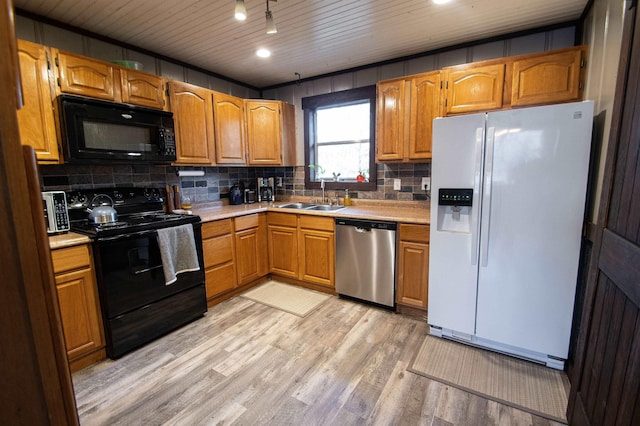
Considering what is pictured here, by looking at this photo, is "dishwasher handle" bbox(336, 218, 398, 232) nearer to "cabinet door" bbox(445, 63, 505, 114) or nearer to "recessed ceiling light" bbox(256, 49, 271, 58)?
"cabinet door" bbox(445, 63, 505, 114)

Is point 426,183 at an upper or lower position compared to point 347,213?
upper

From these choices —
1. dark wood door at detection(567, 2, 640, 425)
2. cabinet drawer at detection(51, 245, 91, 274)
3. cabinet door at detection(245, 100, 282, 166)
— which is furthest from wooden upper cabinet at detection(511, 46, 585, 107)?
cabinet drawer at detection(51, 245, 91, 274)

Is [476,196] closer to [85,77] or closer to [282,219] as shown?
[282,219]

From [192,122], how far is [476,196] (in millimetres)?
2622

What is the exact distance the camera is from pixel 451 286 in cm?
223

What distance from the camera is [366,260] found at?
2783mm

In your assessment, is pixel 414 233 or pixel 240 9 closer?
pixel 240 9

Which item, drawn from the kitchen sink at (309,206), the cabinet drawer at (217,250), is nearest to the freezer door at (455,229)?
the kitchen sink at (309,206)

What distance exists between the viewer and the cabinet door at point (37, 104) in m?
1.90

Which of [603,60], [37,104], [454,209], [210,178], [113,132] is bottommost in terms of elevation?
[454,209]

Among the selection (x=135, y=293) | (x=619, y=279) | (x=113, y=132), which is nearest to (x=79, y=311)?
(x=135, y=293)

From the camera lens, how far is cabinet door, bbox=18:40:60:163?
1903 mm

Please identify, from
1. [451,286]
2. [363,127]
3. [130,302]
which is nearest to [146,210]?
[130,302]

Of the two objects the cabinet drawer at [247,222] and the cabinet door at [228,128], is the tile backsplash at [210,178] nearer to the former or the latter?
the cabinet door at [228,128]
